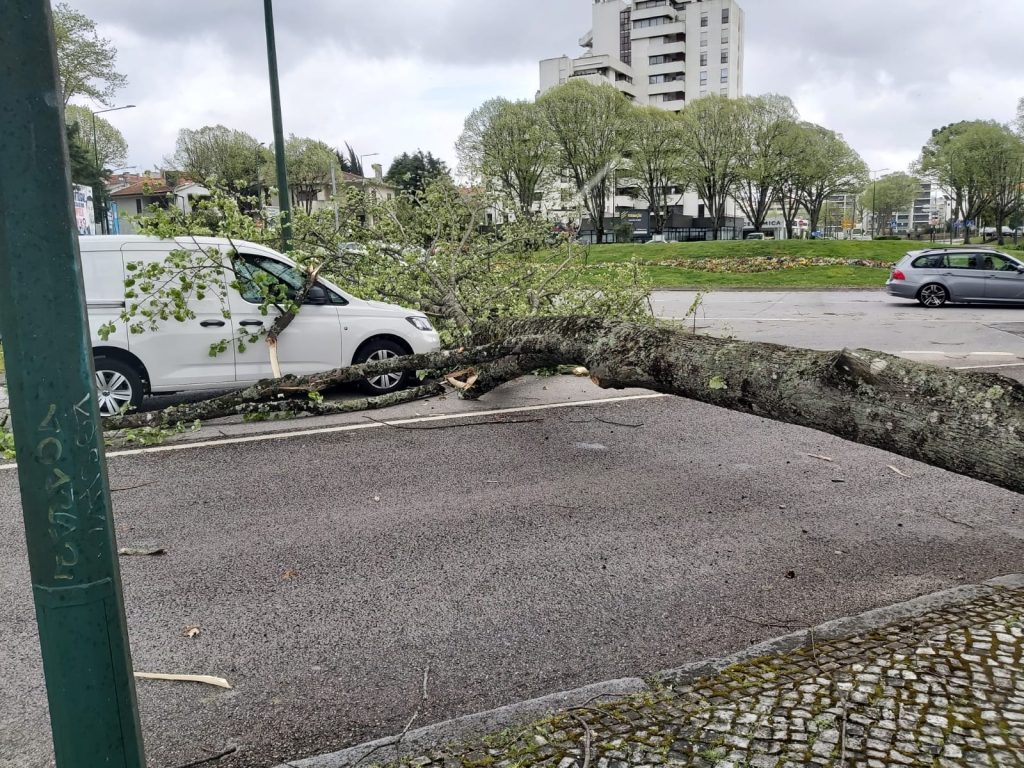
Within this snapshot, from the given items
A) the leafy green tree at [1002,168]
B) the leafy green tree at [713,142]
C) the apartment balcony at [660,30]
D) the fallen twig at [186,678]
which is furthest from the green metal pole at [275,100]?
the apartment balcony at [660,30]

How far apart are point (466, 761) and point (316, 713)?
0.87 meters

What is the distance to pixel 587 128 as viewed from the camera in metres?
58.4

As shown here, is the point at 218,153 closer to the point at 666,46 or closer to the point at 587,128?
the point at 587,128

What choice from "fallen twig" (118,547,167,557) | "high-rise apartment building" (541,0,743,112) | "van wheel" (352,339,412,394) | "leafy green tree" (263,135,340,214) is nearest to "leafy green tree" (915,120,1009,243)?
"high-rise apartment building" (541,0,743,112)

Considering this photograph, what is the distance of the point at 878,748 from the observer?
296 cm

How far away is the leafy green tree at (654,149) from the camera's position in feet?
202

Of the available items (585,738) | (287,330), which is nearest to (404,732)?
(585,738)

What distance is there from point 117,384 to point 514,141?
51311 millimetres

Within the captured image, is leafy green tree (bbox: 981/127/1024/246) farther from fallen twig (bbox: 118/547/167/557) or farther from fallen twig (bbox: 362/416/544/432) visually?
fallen twig (bbox: 118/547/167/557)

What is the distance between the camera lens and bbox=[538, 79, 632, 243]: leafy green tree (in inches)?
2292

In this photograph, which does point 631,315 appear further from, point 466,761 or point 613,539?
point 466,761

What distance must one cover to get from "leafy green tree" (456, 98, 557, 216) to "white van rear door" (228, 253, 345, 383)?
156ft

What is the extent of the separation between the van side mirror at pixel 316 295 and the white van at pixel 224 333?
0.5 inches

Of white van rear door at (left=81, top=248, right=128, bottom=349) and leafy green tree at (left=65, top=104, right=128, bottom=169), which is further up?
leafy green tree at (left=65, top=104, right=128, bottom=169)
